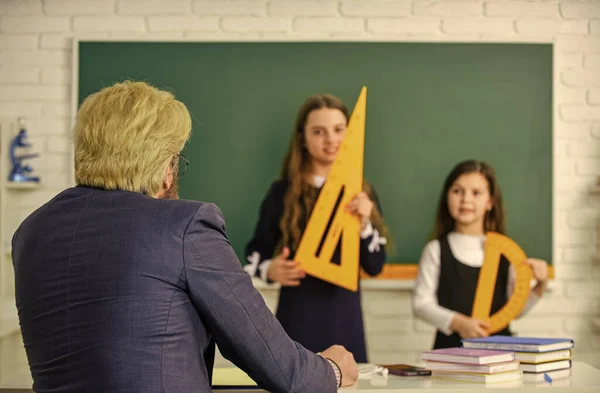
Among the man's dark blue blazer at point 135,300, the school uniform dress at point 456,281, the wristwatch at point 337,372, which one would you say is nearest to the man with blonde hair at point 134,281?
the man's dark blue blazer at point 135,300

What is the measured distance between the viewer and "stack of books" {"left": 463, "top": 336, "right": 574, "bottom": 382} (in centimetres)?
228

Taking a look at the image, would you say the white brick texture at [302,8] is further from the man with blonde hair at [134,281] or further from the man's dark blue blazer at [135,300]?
the man's dark blue blazer at [135,300]

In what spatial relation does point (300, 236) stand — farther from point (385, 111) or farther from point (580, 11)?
point (580, 11)

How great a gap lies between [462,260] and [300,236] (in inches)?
28.7

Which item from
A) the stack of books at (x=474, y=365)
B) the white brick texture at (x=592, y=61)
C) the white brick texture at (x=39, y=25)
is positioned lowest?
the stack of books at (x=474, y=365)

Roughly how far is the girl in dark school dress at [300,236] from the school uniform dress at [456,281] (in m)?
0.23

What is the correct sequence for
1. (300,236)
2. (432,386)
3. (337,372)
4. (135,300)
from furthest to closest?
(300,236) < (432,386) < (337,372) < (135,300)

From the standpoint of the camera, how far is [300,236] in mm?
3877

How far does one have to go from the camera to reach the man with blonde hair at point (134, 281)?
4.96 feet

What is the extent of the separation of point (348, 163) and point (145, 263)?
231cm

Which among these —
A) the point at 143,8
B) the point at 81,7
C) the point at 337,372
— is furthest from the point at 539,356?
the point at 81,7

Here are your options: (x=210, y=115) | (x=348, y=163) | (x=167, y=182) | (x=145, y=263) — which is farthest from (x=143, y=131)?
(x=210, y=115)

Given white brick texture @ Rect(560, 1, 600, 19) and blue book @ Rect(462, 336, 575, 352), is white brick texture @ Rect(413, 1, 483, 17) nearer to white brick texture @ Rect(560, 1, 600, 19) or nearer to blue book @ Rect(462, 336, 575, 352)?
white brick texture @ Rect(560, 1, 600, 19)

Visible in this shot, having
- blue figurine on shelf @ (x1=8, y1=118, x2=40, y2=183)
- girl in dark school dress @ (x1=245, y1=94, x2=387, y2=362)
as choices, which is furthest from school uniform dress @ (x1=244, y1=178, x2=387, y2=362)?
blue figurine on shelf @ (x1=8, y1=118, x2=40, y2=183)
